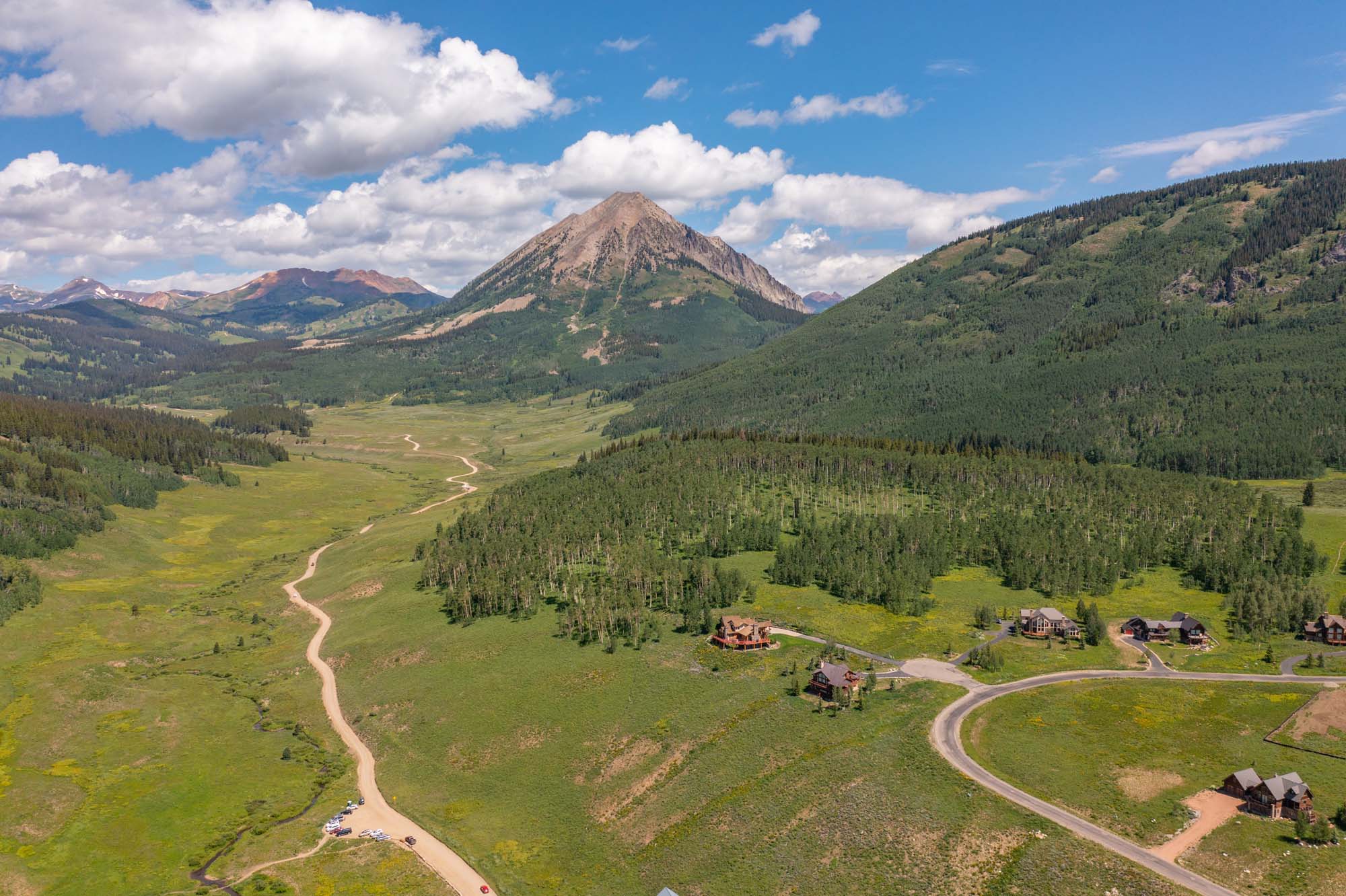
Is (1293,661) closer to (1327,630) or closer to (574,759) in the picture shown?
(1327,630)

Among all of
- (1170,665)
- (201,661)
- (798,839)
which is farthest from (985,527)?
(201,661)

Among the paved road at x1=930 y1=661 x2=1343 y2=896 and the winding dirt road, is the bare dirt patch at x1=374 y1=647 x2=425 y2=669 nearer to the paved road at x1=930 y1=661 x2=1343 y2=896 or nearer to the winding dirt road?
the winding dirt road

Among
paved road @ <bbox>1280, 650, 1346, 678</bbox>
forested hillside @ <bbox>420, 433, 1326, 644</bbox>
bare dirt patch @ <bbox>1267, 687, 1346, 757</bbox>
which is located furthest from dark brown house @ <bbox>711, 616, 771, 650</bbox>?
paved road @ <bbox>1280, 650, 1346, 678</bbox>

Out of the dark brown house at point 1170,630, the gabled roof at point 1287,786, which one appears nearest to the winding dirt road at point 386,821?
the gabled roof at point 1287,786

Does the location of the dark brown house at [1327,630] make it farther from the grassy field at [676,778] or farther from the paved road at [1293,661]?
the grassy field at [676,778]

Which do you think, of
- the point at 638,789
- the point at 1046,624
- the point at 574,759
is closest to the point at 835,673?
the point at 638,789

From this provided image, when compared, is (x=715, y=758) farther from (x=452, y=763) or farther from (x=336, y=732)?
(x=336, y=732)
